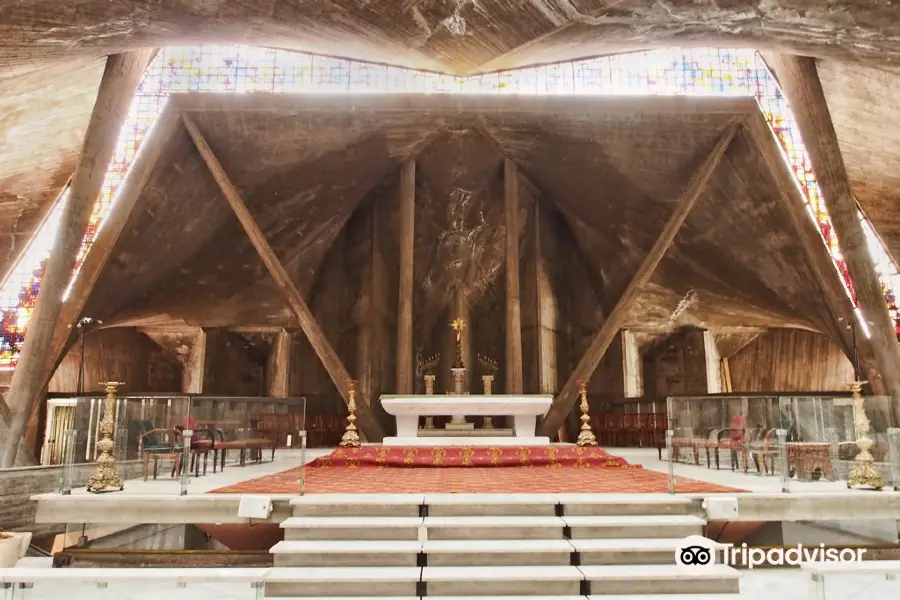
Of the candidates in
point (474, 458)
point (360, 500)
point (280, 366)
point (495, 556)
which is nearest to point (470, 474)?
point (474, 458)

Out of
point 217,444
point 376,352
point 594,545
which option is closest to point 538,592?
point 594,545

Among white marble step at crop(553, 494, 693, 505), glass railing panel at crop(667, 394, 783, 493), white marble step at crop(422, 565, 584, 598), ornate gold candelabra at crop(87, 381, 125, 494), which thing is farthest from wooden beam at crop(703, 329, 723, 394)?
ornate gold candelabra at crop(87, 381, 125, 494)

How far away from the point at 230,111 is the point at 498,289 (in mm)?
6686

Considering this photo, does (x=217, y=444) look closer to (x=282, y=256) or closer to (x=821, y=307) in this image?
(x=282, y=256)

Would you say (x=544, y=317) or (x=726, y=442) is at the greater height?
(x=544, y=317)

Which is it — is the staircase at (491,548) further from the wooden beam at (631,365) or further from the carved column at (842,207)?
the wooden beam at (631,365)

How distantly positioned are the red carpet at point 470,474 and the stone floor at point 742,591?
2.86ft

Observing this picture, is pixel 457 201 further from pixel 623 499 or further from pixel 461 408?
pixel 623 499

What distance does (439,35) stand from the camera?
8188 millimetres

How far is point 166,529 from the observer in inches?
276

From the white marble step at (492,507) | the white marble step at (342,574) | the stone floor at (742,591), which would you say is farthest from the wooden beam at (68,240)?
A: the white marble step at (492,507)

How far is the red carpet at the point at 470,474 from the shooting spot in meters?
5.37

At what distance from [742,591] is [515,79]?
388 inches

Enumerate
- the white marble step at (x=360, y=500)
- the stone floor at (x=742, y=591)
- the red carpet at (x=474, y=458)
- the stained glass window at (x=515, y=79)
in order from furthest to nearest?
the stained glass window at (x=515, y=79), the red carpet at (x=474, y=458), the white marble step at (x=360, y=500), the stone floor at (x=742, y=591)
